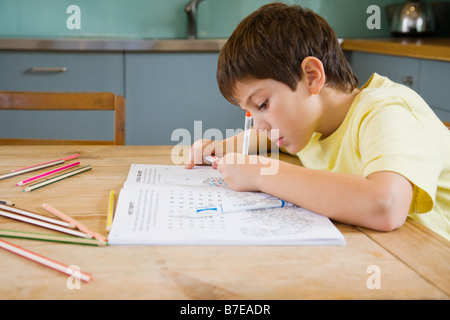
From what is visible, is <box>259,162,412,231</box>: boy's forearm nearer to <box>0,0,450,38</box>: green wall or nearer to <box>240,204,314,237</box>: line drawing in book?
<box>240,204,314,237</box>: line drawing in book

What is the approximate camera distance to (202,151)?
1079 mm

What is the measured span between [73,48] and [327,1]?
4.81 ft

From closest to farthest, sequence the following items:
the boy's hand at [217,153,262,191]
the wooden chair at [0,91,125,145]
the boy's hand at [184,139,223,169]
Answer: the boy's hand at [217,153,262,191]
the boy's hand at [184,139,223,169]
the wooden chair at [0,91,125,145]

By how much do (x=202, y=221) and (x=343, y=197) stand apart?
7.9 inches

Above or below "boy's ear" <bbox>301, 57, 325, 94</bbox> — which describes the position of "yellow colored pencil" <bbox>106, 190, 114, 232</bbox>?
below

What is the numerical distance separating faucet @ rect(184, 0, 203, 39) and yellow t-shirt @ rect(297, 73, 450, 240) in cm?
187

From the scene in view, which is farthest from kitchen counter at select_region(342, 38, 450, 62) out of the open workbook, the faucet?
the open workbook

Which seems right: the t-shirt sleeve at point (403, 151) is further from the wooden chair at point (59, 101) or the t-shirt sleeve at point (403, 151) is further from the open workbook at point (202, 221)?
the wooden chair at point (59, 101)

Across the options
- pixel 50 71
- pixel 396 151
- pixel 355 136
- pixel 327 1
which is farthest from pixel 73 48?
pixel 396 151

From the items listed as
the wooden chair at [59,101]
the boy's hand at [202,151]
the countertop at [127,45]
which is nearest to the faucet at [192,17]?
the countertop at [127,45]

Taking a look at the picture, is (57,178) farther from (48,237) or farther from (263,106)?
(263,106)

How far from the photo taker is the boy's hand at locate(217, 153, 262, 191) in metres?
0.81

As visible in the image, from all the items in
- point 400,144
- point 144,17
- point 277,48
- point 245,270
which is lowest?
point 245,270

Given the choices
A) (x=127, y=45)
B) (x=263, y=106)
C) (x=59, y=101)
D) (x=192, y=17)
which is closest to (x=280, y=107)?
(x=263, y=106)
